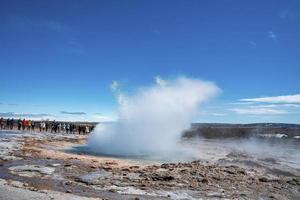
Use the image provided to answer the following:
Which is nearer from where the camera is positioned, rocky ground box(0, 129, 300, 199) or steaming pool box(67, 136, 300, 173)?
rocky ground box(0, 129, 300, 199)

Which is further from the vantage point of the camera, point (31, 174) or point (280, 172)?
point (280, 172)

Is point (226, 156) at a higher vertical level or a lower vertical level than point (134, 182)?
higher

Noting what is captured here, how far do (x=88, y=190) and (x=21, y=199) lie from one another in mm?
3212

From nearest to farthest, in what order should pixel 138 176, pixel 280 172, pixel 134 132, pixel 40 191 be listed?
pixel 40 191, pixel 138 176, pixel 280 172, pixel 134 132

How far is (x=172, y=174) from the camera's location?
58.2 ft

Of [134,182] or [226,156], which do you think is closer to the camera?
[134,182]

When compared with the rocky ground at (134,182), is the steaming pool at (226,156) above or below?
above

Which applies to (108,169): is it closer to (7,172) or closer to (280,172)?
(7,172)

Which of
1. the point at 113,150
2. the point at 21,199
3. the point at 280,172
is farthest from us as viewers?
the point at 113,150

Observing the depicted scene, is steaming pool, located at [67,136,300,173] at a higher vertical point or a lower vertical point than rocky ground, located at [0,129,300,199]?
higher

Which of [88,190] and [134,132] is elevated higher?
[134,132]

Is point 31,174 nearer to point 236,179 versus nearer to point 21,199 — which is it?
point 21,199

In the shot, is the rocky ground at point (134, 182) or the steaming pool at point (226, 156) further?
the steaming pool at point (226, 156)

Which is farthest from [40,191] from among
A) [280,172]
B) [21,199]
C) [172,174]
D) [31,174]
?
[280,172]
